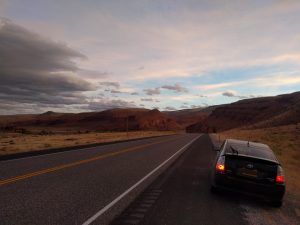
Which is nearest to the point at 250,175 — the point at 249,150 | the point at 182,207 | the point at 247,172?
the point at 247,172

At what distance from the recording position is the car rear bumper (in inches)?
334

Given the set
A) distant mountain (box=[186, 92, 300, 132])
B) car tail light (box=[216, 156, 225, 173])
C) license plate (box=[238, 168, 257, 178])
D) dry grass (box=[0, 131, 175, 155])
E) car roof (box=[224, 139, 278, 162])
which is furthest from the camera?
distant mountain (box=[186, 92, 300, 132])

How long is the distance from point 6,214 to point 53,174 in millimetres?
5166

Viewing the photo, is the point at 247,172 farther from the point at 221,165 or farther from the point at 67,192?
the point at 67,192

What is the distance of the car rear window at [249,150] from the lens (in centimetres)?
929

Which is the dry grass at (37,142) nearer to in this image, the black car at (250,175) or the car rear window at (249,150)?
the car rear window at (249,150)

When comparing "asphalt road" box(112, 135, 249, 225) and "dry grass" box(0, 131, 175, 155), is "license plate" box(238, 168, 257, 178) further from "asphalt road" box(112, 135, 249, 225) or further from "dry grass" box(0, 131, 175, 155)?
"dry grass" box(0, 131, 175, 155)

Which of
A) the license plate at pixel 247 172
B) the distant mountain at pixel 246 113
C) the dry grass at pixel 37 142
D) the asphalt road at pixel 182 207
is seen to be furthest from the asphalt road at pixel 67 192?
the distant mountain at pixel 246 113

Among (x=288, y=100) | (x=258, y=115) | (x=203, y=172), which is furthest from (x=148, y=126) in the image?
(x=203, y=172)

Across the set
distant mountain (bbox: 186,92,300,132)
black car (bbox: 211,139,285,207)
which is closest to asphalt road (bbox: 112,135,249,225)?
black car (bbox: 211,139,285,207)

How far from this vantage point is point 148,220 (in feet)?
21.8

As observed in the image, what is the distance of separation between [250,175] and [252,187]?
0.30m

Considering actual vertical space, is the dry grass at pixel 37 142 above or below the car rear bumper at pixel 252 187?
above

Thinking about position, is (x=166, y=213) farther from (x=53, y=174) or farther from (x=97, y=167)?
(x=97, y=167)
